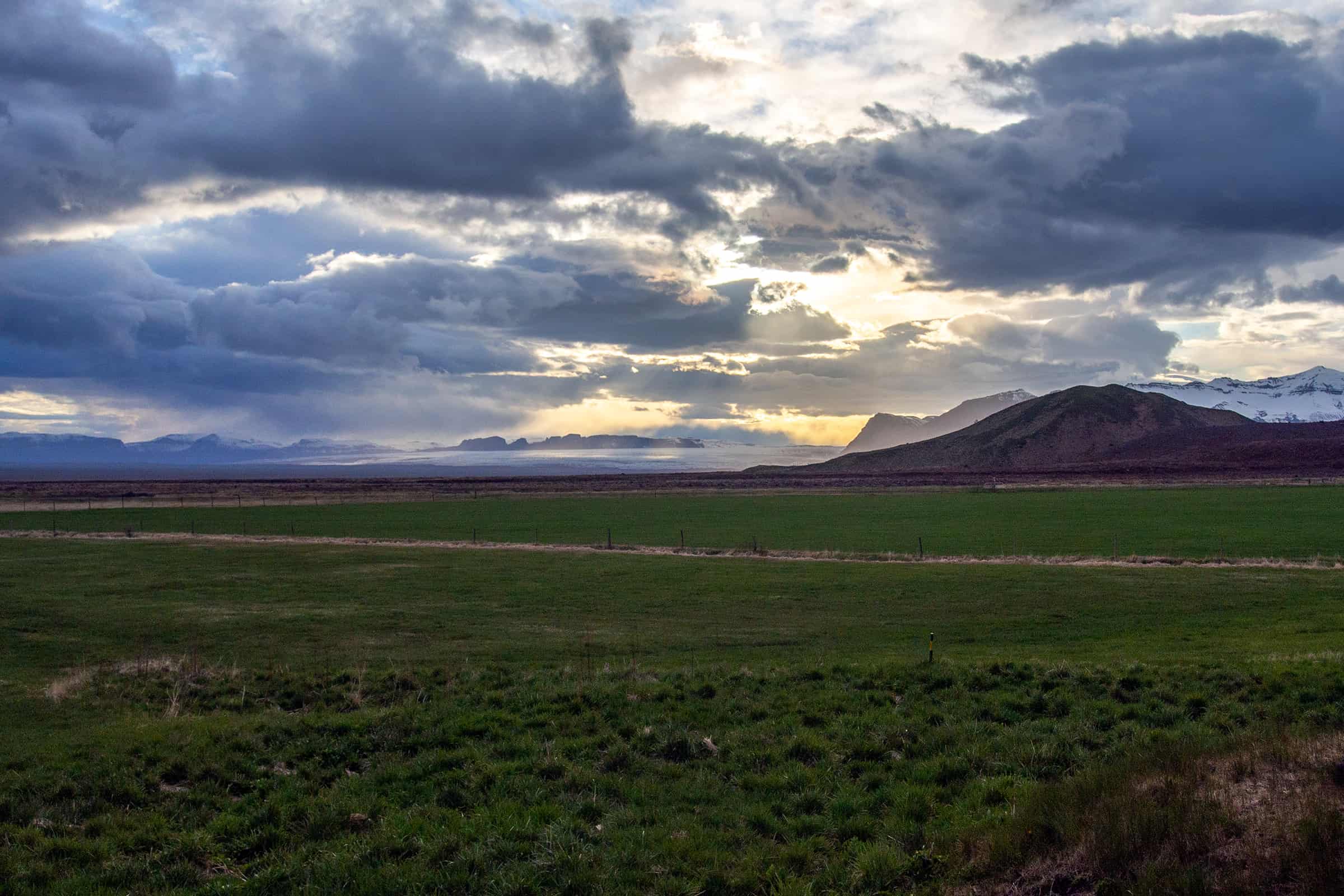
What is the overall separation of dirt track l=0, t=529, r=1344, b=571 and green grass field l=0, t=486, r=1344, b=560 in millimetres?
3013

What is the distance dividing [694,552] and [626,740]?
116 ft

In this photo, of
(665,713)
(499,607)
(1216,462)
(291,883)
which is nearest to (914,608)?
(499,607)

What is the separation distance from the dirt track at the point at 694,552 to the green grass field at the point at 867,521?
301cm

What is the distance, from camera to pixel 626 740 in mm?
12641

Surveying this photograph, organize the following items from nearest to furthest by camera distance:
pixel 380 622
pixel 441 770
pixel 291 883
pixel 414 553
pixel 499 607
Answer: pixel 291 883, pixel 441 770, pixel 380 622, pixel 499 607, pixel 414 553

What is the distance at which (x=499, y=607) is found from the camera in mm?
28828

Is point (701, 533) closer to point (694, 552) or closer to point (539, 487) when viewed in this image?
point (694, 552)

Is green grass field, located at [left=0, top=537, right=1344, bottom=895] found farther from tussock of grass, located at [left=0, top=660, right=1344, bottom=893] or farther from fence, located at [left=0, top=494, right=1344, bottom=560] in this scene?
fence, located at [left=0, top=494, right=1344, bottom=560]

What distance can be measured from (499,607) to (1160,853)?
24.1 metres

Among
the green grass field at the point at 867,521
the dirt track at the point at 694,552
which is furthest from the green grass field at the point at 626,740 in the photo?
the green grass field at the point at 867,521

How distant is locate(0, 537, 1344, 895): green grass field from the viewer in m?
8.34

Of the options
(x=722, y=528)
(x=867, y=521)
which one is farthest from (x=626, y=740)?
(x=867, y=521)

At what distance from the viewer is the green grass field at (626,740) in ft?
27.3

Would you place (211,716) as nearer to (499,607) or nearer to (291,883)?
(291,883)
